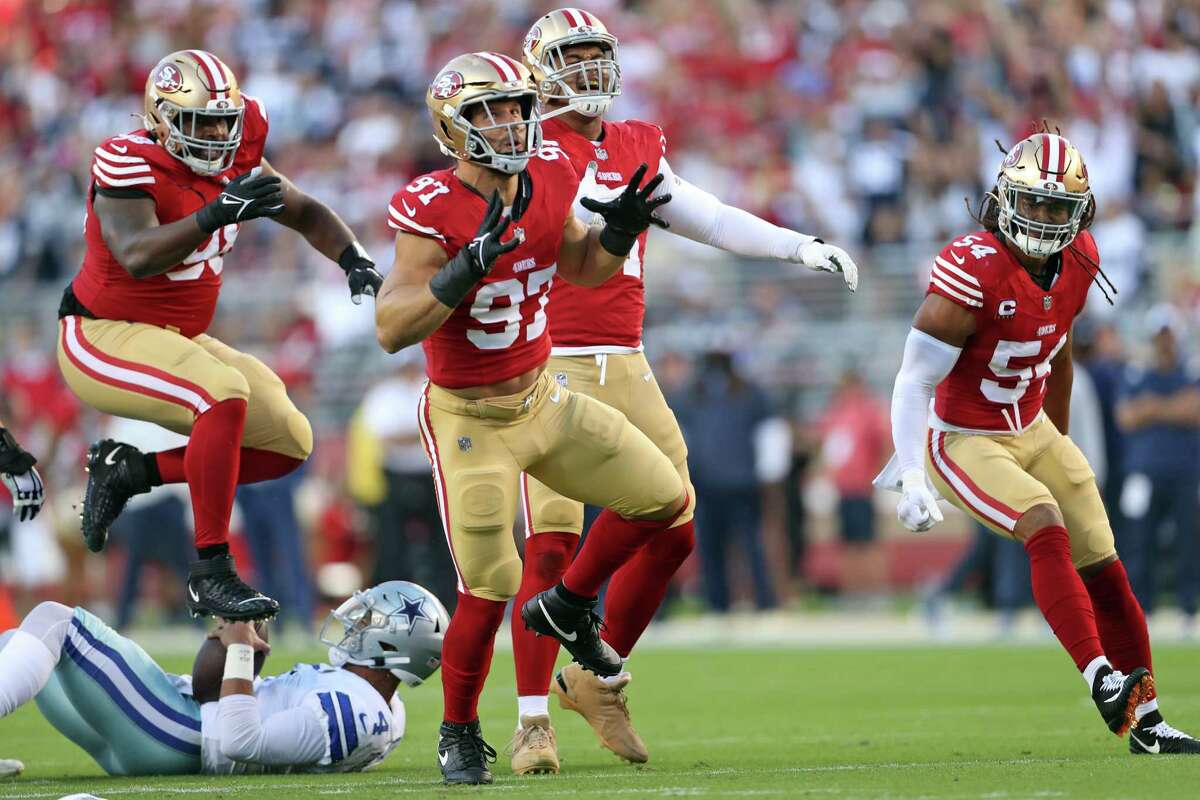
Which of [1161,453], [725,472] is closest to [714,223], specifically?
[1161,453]

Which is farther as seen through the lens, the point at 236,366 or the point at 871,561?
the point at 871,561

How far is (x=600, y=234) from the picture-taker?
5.96 metres

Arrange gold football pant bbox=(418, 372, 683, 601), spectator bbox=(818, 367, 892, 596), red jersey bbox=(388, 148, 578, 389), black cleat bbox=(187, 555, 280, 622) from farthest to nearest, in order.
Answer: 1. spectator bbox=(818, 367, 892, 596)
2. black cleat bbox=(187, 555, 280, 622)
3. gold football pant bbox=(418, 372, 683, 601)
4. red jersey bbox=(388, 148, 578, 389)

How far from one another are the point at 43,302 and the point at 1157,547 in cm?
1020

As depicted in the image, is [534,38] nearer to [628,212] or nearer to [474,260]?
[628,212]

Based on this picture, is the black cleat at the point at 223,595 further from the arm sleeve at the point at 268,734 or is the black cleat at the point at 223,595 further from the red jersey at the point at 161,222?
the red jersey at the point at 161,222

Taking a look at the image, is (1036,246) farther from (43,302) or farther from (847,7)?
(43,302)

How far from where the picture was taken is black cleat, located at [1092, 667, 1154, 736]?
5.87 metres

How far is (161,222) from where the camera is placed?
21.0 ft

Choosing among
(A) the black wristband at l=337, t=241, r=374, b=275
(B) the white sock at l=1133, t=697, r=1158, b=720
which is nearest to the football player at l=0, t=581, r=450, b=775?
(A) the black wristband at l=337, t=241, r=374, b=275

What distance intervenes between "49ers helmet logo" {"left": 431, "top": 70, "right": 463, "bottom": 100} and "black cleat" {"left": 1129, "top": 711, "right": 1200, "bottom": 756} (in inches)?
116

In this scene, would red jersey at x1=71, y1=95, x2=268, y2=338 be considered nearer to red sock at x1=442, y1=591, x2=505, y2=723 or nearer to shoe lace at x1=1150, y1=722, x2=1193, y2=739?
red sock at x1=442, y1=591, x2=505, y2=723

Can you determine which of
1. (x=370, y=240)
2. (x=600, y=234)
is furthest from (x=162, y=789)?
(x=370, y=240)

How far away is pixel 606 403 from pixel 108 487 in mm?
1798
